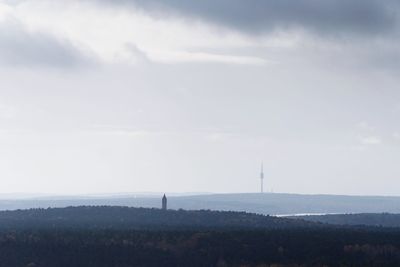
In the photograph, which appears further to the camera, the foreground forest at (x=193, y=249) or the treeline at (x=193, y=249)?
the foreground forest at (x=193, y=249)

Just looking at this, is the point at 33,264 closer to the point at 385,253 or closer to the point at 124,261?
the point at 124,261

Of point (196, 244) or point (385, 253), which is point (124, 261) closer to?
point (196, 244)

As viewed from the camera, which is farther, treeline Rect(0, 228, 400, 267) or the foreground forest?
the foreground forest

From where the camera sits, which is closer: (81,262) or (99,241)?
(81,262)

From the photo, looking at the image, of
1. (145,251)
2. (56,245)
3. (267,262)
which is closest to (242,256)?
(267,262)

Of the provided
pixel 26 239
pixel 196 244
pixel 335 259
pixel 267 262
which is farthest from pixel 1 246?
pixel 335 259

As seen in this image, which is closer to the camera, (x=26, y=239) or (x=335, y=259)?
(x=335, y=259)
